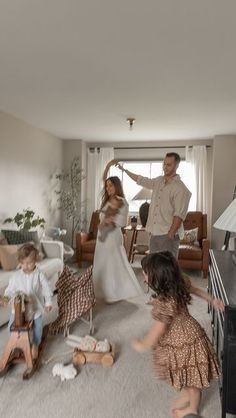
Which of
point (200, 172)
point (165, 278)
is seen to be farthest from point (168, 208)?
point (200, 172)

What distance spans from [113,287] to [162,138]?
3127 mm

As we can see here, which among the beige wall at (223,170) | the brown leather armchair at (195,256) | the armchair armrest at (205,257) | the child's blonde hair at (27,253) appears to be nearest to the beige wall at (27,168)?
the child's blonde hair at (27,253)

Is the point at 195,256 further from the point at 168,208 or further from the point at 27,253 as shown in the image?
the point at 27,253

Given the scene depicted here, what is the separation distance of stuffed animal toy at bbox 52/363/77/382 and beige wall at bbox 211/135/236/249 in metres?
3.56

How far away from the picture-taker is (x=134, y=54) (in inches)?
84.8

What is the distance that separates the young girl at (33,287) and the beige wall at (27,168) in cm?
192

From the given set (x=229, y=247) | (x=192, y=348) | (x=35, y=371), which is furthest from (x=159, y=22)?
(x=229, y=247)

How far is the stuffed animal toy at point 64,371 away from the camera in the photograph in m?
2.08

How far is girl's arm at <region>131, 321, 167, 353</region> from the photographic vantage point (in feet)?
4.83

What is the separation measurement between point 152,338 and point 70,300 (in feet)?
4.57

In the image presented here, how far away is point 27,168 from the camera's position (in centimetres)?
458

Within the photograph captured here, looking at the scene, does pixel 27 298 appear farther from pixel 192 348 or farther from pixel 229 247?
pixel 229 247

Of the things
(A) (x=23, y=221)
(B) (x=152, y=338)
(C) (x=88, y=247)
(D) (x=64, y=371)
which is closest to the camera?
(B) (x=152, y=338)

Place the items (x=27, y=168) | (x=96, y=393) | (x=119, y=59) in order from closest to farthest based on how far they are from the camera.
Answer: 1. (x=96, y=393)
2. (x=119, y=59)
3. (x=27, y=168)
